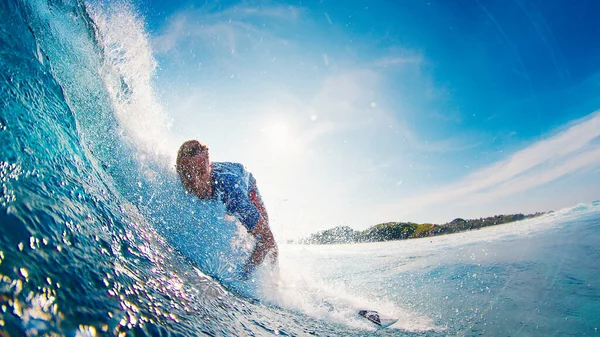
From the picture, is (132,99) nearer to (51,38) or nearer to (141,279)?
(51,38)

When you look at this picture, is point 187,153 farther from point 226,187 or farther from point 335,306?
point 335,306

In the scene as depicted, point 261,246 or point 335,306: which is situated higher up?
point 261,246

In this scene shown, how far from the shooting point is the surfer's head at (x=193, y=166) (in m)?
4.00

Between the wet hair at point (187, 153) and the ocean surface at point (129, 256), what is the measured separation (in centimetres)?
20

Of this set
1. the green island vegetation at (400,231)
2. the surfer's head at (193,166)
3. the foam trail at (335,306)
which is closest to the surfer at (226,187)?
the surfer's head at (193,166)

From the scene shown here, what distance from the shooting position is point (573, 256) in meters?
5.94

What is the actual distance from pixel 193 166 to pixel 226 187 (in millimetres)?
705

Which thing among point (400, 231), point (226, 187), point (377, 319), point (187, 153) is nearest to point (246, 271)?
point (226, 187)

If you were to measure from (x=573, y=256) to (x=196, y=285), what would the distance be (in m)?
8.16

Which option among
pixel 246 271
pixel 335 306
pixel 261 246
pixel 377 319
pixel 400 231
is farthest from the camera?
pixel 400 231

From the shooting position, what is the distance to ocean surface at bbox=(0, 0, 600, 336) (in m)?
0.94

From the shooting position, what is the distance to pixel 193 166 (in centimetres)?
400

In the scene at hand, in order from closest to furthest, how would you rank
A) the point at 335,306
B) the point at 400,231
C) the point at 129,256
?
the point at 129,256 < the point at 335,306 < the point at 400,231

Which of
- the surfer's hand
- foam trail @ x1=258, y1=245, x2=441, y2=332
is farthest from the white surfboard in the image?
the surfer's hand
